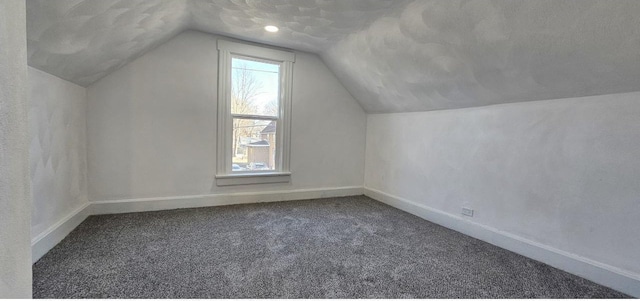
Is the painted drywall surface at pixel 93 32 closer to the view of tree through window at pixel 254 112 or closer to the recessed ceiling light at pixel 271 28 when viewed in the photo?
the recessed ceiling light at pixel 271 28

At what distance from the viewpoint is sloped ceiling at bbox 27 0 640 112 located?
1.76 meters

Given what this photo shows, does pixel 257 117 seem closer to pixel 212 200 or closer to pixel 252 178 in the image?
pixel 252 178

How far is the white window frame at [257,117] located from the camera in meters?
3.70

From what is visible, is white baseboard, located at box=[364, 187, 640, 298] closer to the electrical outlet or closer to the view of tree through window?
the electrical outlet

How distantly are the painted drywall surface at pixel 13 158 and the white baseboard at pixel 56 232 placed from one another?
1560mm

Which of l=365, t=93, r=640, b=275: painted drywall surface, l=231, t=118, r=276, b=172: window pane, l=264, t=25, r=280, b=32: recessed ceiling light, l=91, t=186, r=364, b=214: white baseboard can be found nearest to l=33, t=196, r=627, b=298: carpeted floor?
l=91, t=186, r=364, b=214: white baseboard

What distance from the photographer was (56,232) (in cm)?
242

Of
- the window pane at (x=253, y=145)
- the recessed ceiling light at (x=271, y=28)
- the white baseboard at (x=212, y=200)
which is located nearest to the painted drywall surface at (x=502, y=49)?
the recessed ceiling light at (x=271, y=28)

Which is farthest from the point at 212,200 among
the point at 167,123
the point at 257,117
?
the point at 257,117

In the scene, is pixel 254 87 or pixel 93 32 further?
pixel 254 87

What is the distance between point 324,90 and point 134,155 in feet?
8.63

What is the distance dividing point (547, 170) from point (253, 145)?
328 cm

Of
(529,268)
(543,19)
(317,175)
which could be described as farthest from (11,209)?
(317,175)

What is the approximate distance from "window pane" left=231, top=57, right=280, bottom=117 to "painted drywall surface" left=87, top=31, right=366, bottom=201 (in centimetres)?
26
